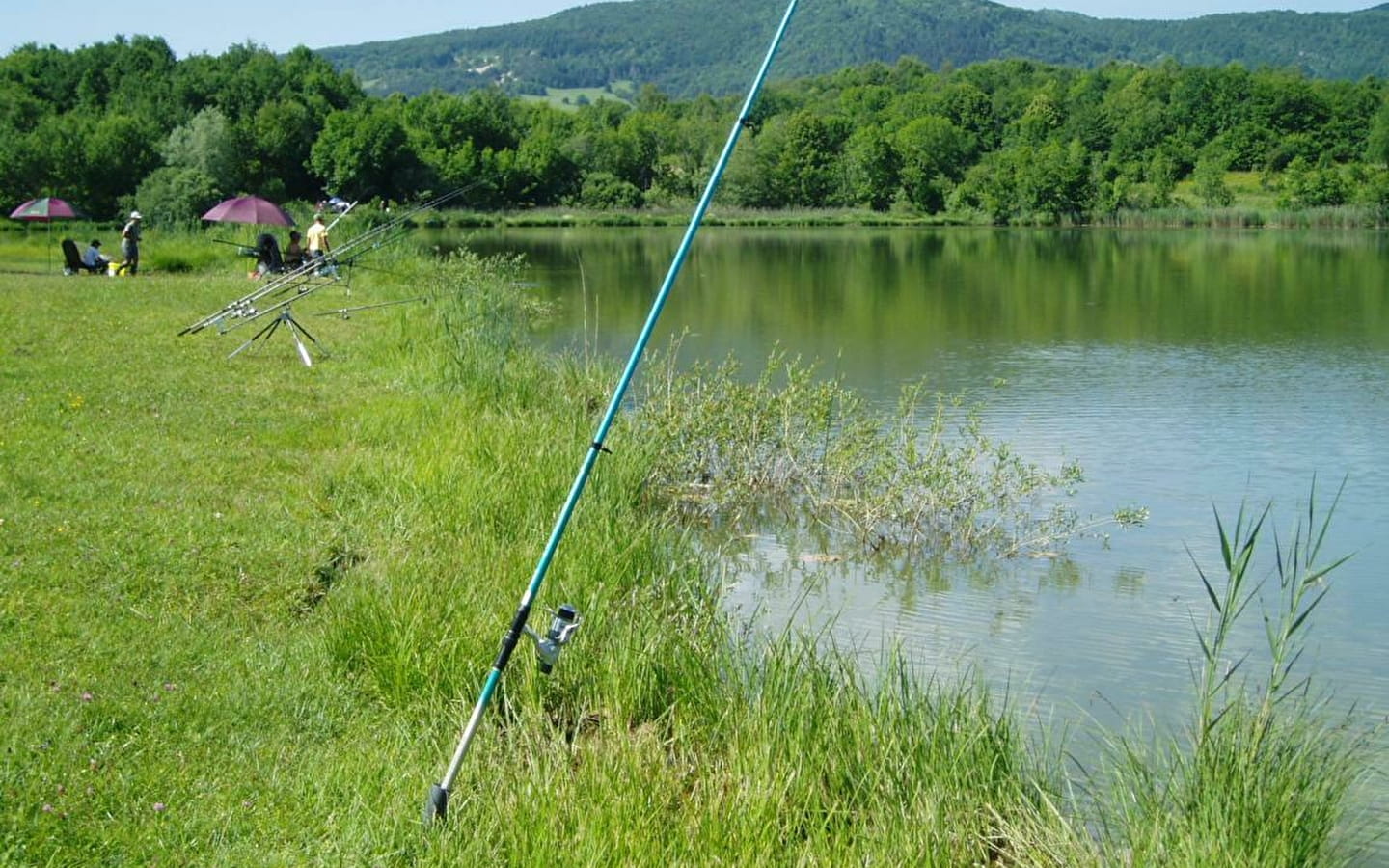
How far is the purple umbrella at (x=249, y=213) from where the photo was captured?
23156mm

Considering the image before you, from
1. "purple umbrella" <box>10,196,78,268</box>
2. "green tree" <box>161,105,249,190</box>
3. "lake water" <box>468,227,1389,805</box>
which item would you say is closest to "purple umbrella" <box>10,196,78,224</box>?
"purple umbrella" <box>10,196,78,268</box>

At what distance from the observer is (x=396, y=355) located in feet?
45.0

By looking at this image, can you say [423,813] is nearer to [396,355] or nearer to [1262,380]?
[396,355]

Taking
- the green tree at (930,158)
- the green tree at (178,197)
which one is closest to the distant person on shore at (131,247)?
the green tree at (178,197)

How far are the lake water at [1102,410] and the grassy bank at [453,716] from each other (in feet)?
3.51

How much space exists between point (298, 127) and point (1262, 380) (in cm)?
6531

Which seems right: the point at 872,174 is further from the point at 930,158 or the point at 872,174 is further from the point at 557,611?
the point at 557,611

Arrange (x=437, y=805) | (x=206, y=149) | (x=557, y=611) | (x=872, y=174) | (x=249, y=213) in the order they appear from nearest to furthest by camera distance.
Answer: (x=437, y=805)
(x=557, y=611)
(x=249, y=213)
(x=206, y=149)
(x=872, y=174)

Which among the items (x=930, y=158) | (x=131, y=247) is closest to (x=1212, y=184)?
(x=930, y=158)

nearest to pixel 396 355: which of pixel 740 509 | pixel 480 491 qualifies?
pixel 740 509

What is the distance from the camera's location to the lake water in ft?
26.0

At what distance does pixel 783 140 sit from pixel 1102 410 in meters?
75.3

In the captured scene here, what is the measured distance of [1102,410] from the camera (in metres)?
15.5

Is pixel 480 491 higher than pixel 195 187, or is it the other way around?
pixel 195 187
